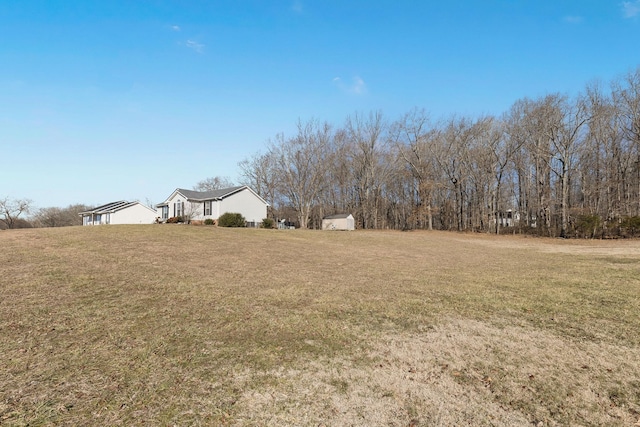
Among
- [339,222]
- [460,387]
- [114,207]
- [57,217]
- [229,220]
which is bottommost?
[460,387]

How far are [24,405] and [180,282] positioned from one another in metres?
4.61

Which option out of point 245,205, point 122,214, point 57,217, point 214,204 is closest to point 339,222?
point 245,205

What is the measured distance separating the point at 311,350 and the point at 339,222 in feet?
116

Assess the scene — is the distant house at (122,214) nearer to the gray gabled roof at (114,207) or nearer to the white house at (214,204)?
the gray gabled roof at (114,207)

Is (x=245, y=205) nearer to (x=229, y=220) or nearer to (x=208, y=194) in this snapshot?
(x=208, y=194)

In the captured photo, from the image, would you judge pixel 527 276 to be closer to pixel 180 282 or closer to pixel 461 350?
pixel 461 350

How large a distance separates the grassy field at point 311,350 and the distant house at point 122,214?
37.0 metres

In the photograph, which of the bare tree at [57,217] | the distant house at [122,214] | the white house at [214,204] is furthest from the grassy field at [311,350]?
the bare tree at [57,217]

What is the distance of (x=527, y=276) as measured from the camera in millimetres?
8656

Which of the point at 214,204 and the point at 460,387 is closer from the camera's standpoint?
the point at 460,387

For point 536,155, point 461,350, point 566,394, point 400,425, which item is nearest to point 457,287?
point 461,350

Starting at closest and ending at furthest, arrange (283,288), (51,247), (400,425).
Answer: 1. (400,425)
2. (283,288)
3. (51,247)

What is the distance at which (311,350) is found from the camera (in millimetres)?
3672

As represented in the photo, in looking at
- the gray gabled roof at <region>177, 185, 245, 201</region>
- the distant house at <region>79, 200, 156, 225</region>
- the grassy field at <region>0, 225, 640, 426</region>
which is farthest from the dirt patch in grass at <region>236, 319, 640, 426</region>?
the distant house at <region>79, 200, 156, 225</region>
